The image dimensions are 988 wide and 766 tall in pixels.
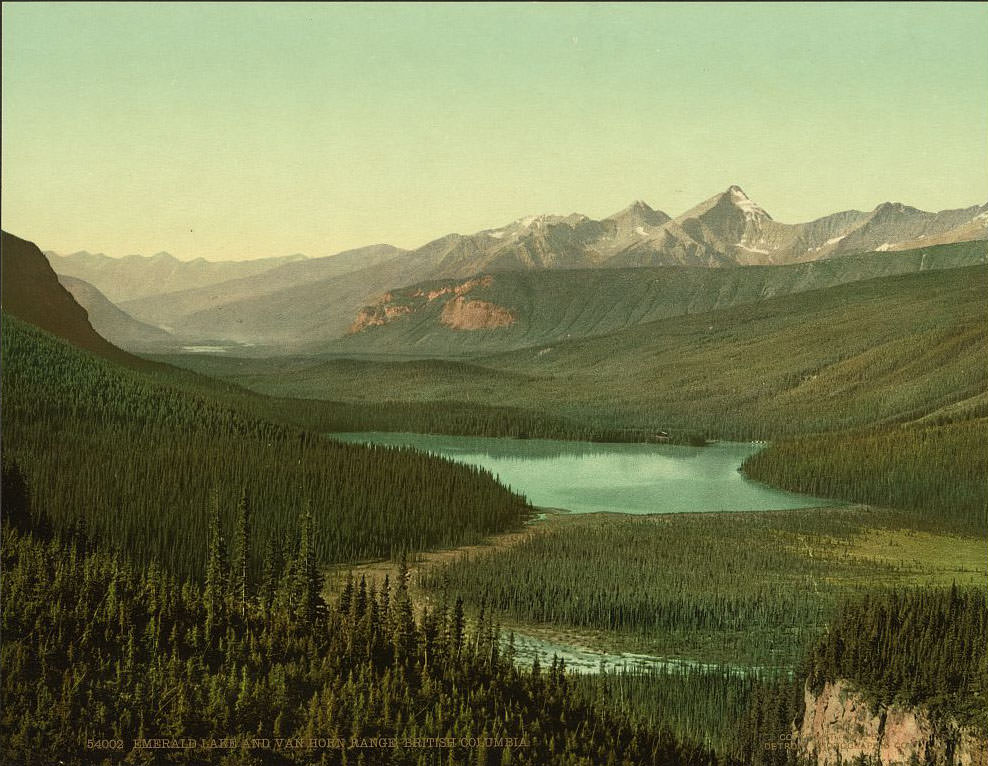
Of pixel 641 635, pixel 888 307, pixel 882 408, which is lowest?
pixel 641 635

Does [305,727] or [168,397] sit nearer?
[305,727]

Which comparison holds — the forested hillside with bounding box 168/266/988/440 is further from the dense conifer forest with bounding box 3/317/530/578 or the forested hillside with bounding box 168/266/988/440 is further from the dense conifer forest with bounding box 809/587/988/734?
the dense conifer forest with bounding box 809/587/988/734

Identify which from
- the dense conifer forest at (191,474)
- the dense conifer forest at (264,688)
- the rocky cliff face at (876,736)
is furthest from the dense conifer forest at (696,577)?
the dense conifer forest at (264,688)

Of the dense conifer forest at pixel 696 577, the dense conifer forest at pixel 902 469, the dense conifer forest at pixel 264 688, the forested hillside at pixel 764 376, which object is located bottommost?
the dense conifer forest at pixel 696 577

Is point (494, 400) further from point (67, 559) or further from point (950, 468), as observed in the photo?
point (67, 559)

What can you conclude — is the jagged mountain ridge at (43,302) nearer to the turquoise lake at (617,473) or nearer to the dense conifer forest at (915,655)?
Answer: the turquoise lake at (617,473)

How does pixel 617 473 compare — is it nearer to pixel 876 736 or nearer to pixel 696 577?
pixel 696 577

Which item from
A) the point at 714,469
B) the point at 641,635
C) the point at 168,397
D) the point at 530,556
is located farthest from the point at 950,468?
the point at 168,397
